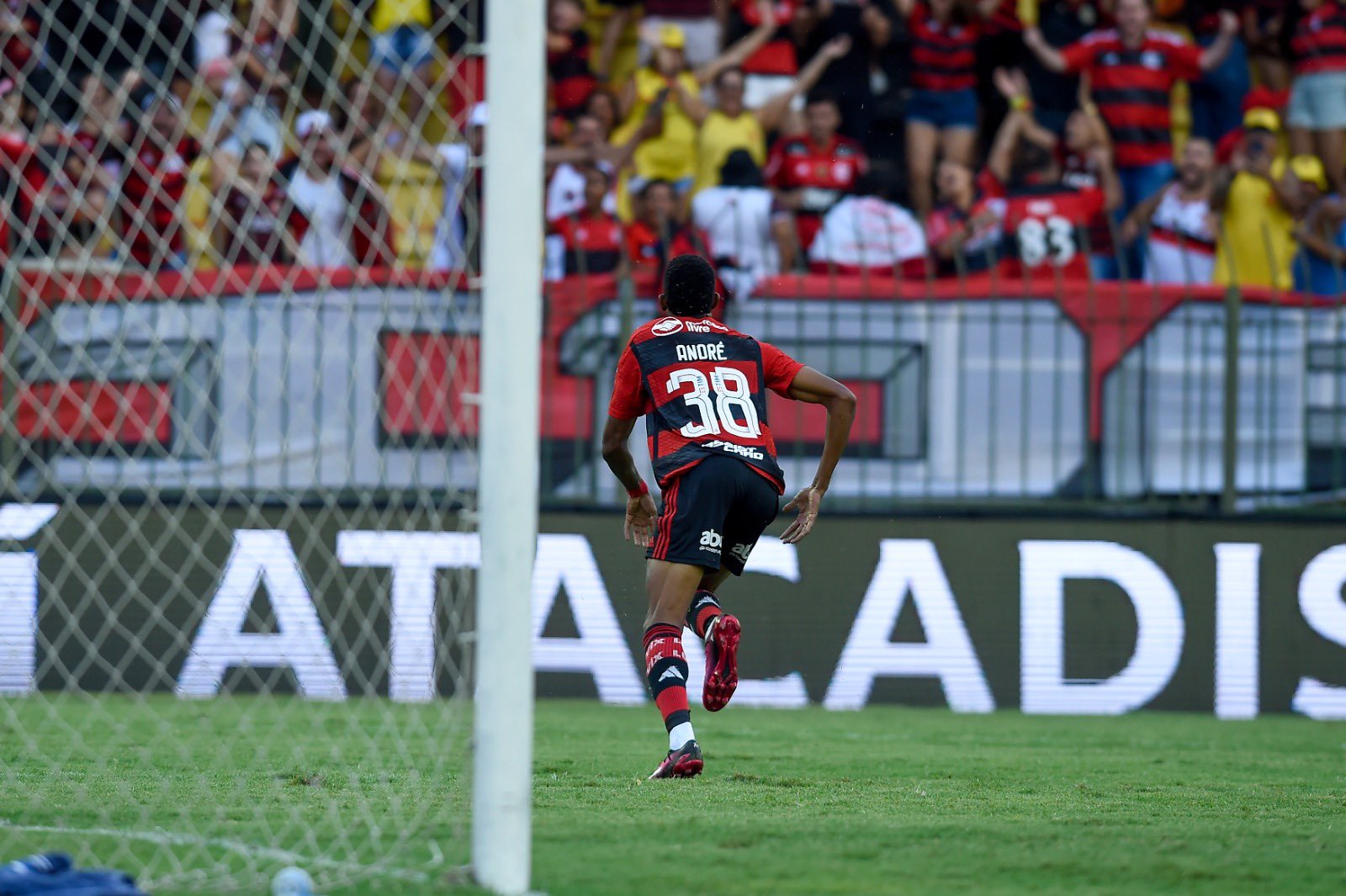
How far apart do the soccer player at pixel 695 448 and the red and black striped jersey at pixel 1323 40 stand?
311 inches

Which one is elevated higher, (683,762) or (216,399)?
(216,399)

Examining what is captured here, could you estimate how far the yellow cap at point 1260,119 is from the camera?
12102 mm

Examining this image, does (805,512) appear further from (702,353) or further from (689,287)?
(689,287)

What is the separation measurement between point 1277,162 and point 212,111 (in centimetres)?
741

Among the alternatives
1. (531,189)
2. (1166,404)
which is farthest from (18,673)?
(1166,404)

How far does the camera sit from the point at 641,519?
252 inches

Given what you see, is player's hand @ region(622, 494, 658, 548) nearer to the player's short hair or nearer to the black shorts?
the black shorts

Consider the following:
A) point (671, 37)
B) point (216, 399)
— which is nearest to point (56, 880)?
point (216, 399)

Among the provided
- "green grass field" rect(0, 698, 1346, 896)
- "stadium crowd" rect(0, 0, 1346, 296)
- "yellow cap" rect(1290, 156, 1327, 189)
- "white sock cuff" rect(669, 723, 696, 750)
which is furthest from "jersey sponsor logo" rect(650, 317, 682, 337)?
"yellow cap" rect(1290, 156, 1327, 189)

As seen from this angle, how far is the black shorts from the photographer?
6094 millimetres

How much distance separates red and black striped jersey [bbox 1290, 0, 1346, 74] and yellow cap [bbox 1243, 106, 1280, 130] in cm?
49

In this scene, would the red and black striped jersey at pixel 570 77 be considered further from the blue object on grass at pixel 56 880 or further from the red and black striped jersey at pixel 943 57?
the blue object on grass at pixel 56 880

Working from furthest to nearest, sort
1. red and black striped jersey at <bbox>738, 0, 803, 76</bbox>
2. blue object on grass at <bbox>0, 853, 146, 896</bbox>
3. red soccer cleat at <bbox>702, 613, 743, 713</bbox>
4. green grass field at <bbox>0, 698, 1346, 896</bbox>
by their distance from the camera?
red and black striped jersey at <bbox>738, 0, 803, 76</bbox>, red soccer cleat at <bbox>702, 613, 743, 713</bbox>, green grass field at <bbox>0, 698, 1346, 896</bbox>, blue object on grass at <bbox>0, 853, 146, 896</bbox>

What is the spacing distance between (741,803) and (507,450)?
2009 millimetres
